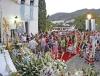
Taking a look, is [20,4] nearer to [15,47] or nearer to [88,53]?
[88,53]

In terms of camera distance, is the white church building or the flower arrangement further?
the white church building

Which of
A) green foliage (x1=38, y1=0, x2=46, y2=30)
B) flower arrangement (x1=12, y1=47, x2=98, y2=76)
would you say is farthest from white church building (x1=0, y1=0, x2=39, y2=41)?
flower arrangement (x1=12, y1=47, x2=98, y2=76)

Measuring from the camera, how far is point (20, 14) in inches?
1070

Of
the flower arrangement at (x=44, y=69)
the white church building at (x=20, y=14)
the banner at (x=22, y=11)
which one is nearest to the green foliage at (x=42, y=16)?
the white church building at (x=20, y=14)

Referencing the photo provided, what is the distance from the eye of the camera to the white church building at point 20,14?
82.9 ft

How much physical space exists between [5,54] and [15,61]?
41 centimetres

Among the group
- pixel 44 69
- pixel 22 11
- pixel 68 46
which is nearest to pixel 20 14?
pixel 22 11

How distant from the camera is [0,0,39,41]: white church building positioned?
25.3 meters

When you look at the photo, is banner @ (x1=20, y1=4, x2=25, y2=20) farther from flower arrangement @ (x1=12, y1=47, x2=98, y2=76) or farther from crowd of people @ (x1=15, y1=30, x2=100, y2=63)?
flower arrangement @ (x1=12, y1=47, x2=98, y2=76)

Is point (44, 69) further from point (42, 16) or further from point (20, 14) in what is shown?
point (42, 16)

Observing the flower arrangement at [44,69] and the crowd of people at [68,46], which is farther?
the crowd of people at [68,46]

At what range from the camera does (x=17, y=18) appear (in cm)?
2647

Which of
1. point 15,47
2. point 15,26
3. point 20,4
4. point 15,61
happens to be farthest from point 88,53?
point 20,4

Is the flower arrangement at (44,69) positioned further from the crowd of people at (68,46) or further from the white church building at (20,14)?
the white church building at (20,14)
